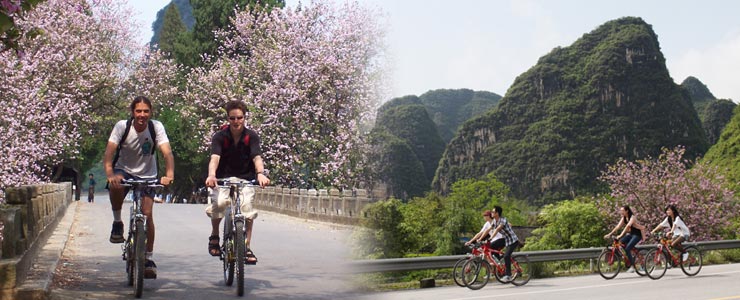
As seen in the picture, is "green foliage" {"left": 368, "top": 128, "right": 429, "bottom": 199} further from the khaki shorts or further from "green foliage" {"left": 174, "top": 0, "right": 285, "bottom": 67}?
"green foliage" {"left": 174, "top": 0, "right": 285, "bottom": 67}

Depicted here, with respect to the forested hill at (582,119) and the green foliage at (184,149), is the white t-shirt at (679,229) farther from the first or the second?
the forested hill at (582,119)

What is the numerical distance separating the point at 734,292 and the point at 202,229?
10.5m

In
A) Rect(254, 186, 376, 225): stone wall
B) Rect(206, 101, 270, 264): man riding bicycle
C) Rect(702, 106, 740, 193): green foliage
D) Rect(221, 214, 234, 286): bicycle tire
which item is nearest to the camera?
Rect(206, 101, 270, 264): man riding bicycle

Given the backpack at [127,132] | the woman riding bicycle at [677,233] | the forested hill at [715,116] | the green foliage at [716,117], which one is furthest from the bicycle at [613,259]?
the green foliage at [716,117]

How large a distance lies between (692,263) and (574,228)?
29116mm

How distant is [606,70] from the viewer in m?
136

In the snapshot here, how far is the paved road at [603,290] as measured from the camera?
13.4 m

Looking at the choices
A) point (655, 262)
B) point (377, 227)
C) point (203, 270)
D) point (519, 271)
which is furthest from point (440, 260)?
point (377, 227)

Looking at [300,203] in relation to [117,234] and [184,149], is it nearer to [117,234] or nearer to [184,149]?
[117,234]

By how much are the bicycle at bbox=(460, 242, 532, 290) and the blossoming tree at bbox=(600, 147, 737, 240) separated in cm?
2755

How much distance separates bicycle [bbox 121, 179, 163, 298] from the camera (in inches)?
269

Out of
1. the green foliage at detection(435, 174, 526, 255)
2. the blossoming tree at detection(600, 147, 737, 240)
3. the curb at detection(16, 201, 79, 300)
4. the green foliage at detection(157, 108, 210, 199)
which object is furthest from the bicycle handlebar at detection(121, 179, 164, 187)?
the green foliage at detection(157, 108, 210, 199)

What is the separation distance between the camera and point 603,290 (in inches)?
581

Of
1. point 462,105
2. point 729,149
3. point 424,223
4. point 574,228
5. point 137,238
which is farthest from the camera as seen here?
point 462,105
